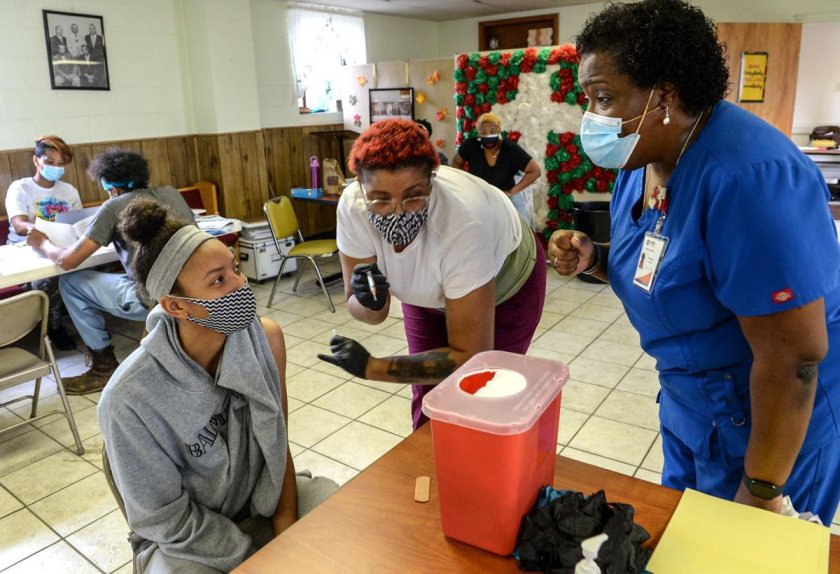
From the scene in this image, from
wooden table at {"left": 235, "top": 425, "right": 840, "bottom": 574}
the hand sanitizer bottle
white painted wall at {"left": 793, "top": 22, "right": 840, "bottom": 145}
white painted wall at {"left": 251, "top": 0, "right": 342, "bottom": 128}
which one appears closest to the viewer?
the hand sanitizer bottle

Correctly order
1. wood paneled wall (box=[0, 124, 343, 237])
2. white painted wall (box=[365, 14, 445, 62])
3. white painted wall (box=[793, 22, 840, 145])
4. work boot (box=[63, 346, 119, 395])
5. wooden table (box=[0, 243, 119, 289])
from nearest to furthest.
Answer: wooden table (box=[0, 243, 119, 289]) → work boot (box=[63, 346, 119, 395]) → wood paneled wall (box=[0, 124, 343, 237]) → white painted wall (box=[793, 22, 840, 145]) → white painted wall (box=[365, 14, 445, 62])

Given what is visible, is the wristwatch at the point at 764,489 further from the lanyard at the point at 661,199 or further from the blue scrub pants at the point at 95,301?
the blue scrub pants at the point at 95,301

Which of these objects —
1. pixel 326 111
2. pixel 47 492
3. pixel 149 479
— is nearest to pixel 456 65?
pixel 326 111

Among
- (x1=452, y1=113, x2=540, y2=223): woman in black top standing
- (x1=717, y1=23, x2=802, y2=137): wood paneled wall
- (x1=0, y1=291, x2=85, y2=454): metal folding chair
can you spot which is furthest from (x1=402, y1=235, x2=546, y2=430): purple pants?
(x1=717, y1=23, x2=802, y2=137): wood paneled wall

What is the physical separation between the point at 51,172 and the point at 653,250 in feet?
13.6

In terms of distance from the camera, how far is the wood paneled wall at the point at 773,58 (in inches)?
207

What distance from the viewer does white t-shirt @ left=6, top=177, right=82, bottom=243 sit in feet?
13.3

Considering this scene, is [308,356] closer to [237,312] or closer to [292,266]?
[292,266]

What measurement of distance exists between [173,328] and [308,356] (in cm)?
247

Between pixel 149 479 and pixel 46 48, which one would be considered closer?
pixel 149 479

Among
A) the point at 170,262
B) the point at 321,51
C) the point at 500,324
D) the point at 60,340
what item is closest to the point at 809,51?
the point at 321,51

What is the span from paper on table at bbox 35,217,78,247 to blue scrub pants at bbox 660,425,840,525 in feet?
11.0

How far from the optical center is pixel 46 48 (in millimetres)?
4566

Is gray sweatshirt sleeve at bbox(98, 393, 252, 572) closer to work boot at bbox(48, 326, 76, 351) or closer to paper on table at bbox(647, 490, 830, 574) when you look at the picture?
paper on table at bbox(647, 490, 830, 574)
